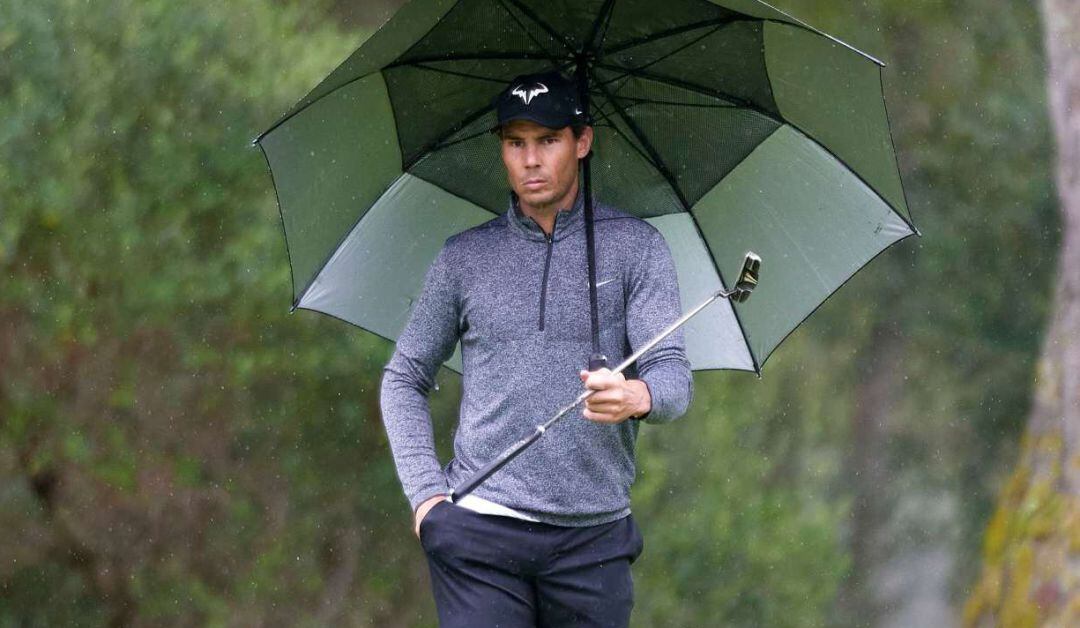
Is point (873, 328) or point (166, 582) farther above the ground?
point (873, 328)

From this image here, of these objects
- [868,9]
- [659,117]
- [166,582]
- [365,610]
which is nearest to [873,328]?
[868,9]

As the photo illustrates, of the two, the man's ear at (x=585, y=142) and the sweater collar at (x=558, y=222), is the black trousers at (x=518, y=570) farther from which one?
the man's ear at (x=585, y=142)

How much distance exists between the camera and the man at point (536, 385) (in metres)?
3.85

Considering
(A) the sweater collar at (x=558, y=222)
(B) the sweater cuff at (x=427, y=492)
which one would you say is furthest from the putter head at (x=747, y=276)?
(B) the sweater cuff at (x=427, y=492)

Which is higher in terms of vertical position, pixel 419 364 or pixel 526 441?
pixel 419 364

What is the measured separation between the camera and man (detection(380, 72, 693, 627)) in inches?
152

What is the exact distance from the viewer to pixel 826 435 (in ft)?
47.8

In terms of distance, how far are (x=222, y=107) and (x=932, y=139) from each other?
28.9ft

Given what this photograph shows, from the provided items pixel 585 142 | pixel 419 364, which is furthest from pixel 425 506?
pixel 585 142

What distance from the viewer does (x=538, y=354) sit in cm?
386

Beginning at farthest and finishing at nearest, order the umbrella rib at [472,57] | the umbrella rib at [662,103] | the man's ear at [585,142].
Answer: the umbrella rib at [662,103], the umbrella rib at [472,57], the man's ear at [585,142]

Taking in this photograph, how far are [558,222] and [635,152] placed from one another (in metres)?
0.53

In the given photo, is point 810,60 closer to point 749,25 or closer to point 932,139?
point 749,25

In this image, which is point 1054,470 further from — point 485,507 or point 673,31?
point 485,507
